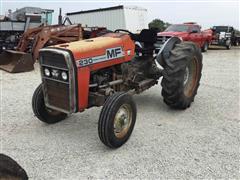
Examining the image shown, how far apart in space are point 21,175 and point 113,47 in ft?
7.74

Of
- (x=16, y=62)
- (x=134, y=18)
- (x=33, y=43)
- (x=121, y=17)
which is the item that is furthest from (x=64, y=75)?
(x=134, y=18)

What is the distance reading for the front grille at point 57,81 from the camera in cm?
381

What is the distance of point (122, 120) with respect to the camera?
4023mm

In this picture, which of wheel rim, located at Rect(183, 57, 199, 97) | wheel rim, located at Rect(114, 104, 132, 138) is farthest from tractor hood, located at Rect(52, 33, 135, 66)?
wheel rim, located at Rect(183, 57, 199, 97)

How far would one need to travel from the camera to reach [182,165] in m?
3.55

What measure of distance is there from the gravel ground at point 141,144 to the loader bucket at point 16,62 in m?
3.32

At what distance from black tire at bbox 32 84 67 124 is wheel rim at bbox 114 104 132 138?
1.11 m

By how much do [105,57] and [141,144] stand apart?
1.27 m

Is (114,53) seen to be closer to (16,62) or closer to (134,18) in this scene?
(16,62)

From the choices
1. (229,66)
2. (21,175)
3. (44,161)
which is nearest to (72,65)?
(44,161)

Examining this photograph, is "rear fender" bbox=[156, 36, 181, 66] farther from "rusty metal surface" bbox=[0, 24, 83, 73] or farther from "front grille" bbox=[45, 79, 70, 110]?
"rusty metal surface" bbox=[0, 24, 83, 73]

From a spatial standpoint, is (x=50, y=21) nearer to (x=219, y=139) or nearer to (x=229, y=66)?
(x=229, y=66)

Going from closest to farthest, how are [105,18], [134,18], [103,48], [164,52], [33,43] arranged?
1. [103,48]
2. [164,52]
3. [33,43]
4. [134,18]
5. [105,18]

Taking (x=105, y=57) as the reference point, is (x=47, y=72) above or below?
below
